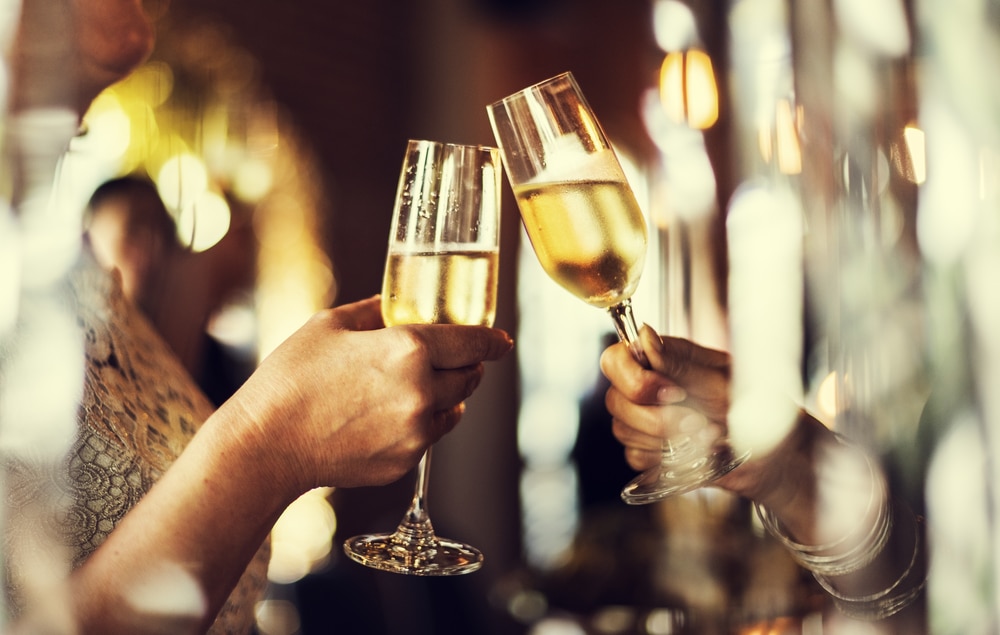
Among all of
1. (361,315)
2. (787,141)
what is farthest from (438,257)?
(787,141)

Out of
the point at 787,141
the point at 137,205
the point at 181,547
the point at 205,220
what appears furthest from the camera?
the point at 205,220

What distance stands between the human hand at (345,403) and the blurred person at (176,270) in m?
1.22

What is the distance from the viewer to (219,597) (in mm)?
753

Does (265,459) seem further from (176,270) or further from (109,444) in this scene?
(176,270)

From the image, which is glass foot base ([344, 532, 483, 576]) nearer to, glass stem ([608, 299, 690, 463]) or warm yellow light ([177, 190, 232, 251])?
glass stem ([608, 299, 690, 463])

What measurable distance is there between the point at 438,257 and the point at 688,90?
309cm

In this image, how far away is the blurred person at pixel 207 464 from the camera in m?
0.72

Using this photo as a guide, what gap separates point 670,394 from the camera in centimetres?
97

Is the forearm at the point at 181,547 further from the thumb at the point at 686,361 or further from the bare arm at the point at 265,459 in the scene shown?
the thumb at the point at 686,361

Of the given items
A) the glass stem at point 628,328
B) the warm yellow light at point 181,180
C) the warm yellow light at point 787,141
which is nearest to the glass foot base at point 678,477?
the glass stem at point 628,328

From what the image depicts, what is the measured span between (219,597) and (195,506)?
96 mm

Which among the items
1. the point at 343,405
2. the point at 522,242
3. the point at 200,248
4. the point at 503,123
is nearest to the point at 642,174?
the point at 522,242

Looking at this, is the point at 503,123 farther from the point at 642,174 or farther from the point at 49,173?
the point at 642,174

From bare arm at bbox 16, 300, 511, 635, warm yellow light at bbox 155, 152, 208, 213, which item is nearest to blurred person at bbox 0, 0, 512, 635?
bare arm at bbox 16, 300, 511, 635
